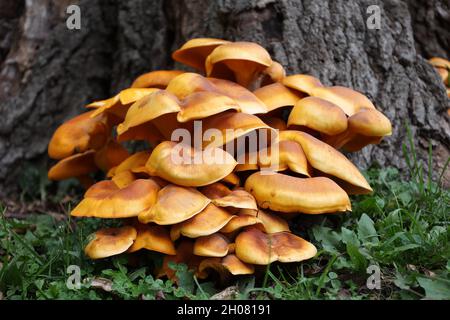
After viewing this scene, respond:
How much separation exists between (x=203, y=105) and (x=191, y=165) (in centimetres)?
42

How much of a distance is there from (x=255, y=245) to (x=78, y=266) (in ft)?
3.98

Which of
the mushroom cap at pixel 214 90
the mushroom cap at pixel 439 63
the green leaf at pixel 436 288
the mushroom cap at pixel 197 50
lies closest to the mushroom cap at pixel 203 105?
the mushroom cap at pixel 214 90

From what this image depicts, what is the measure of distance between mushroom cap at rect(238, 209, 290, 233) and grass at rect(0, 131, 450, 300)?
24 cm

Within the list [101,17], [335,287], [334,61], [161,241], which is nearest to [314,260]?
[335,287]

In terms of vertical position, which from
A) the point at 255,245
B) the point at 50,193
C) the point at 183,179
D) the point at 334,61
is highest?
the point at 334,61

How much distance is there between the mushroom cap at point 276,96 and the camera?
3.96 metres

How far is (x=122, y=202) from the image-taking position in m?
3.42

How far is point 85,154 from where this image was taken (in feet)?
15.5

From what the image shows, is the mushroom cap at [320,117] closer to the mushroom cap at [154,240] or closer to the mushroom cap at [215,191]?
the mushroom cap at [215,191]

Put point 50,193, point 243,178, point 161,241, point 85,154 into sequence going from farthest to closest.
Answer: point 50,193 < point 85,154 < point 243,178 < point 161,241

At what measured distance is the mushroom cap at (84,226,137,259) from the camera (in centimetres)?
341

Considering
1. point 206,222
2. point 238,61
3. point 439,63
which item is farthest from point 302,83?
point 439,63

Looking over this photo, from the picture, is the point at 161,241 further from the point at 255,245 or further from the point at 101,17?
the point at 101,17

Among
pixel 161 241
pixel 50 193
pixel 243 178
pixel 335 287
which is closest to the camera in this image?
pixel 335 287
